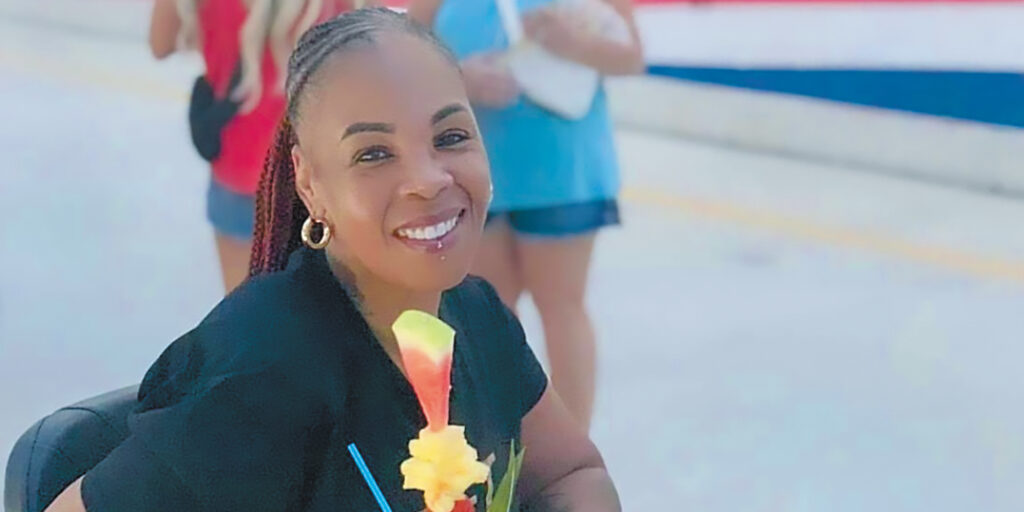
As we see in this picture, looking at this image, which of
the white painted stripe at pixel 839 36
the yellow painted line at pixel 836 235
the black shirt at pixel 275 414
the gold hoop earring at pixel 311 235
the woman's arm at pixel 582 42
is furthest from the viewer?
the white painted stripe at pixel 839 36

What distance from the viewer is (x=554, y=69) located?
2.70 m

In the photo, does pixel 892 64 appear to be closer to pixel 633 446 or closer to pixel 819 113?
pixel 819 113

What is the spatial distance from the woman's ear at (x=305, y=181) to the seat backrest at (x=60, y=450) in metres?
0.34

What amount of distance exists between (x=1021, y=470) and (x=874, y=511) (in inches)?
16.4

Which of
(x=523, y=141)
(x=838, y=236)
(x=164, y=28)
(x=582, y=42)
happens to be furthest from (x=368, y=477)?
(x=838, y=236)

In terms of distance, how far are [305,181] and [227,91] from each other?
1492mm

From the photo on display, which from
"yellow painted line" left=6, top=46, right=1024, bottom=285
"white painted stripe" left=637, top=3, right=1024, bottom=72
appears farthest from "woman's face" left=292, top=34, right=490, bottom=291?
"white painted stripe" left=637, top=3, right=1024, bottom=72

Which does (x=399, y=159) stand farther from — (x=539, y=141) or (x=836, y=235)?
(x=836, y=235)

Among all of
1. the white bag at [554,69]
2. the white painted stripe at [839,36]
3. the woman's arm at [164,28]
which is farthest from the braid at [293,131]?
the white painted stripe at [839,36]

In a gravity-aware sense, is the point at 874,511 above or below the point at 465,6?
below

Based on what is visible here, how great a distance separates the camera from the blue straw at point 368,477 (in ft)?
3.94

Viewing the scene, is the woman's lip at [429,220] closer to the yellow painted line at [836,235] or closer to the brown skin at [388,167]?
the brown skin at [388,167]

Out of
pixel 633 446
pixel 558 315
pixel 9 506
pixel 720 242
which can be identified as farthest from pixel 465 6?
pixel 720 242

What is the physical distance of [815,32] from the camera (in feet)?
18.1
